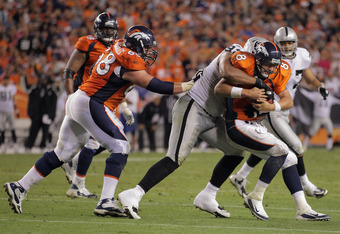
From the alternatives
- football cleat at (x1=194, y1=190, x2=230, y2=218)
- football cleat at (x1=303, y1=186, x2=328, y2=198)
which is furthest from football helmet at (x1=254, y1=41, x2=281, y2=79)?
football cleat at (x1=303, y1=186, x2=328, y2=198)

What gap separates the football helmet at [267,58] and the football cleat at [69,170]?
3185mm

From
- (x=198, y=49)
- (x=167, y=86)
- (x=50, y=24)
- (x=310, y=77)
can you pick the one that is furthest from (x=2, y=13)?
(x=167, y=86)

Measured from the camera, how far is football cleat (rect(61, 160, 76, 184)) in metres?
8.08

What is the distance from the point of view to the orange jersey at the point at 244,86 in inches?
227

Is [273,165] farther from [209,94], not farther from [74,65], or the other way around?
[74,65]

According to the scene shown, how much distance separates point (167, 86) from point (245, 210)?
167 cm

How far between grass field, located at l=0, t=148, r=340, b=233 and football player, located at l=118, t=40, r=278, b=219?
0.23 m

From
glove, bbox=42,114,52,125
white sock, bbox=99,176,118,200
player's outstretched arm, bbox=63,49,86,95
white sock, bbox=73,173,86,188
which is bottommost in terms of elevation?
glove, bbox=42,114,52,125

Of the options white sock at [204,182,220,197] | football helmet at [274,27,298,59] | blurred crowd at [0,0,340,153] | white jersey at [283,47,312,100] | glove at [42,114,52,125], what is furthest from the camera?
blurred crowd at [0,0,340,153]

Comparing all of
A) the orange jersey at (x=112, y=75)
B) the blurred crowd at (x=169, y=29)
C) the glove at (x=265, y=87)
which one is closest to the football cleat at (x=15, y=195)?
the orange jersey at (x=112, y=75)

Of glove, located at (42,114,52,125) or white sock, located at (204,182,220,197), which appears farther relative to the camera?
glove, located at (42,114,52,125)

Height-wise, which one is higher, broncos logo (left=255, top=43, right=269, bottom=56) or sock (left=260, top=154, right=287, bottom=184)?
broncos logo (left=255, top=43, right=269, bottom=56)

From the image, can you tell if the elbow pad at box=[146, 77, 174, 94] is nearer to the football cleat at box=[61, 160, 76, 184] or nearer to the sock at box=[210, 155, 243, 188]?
the sock at box=[210, 155, 243, 188]

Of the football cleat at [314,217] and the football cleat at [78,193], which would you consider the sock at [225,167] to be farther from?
the football cleat at [78,193]
